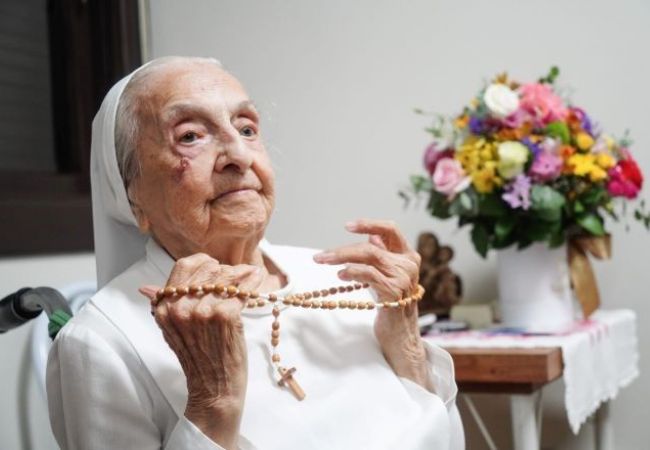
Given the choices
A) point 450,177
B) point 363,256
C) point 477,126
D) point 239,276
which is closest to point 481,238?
point 450,177

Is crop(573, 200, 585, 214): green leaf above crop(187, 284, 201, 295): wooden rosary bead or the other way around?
above

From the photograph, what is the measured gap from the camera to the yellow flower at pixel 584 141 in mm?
2068

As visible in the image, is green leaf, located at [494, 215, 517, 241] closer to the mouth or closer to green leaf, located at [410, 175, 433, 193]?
green leaf, located at [410, 175, 433, 193]

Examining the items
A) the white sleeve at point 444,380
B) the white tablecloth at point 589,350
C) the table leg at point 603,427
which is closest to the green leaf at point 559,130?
the white tablecloth at point 589,350

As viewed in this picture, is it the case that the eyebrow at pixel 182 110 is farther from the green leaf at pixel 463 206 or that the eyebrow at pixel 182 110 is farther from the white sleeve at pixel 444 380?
the green leaf at pixel 463 206

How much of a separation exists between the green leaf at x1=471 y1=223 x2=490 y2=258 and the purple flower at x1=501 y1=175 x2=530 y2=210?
144mm

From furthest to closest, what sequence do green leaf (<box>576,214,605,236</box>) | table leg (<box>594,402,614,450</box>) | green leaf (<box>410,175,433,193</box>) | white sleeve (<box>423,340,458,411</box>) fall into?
table leg (<box>594,402,614,450</box>) → green leaf (<box>410,175,433,193</box>) → green leaf (<box>576,214,605,236</box>) → white sleeve (<box>423,340,458,411</box>)

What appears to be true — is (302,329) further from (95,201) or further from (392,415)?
(95,201)

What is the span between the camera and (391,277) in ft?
3.91

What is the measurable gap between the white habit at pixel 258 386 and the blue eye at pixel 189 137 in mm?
182

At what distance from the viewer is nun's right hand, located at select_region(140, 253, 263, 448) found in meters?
0.93

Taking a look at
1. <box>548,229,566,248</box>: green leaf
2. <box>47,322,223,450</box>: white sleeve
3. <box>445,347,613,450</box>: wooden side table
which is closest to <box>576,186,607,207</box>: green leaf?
<box>548,229,566,248</box>: green leaf

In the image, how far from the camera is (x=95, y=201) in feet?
4.17

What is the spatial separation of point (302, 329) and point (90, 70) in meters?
1.65
